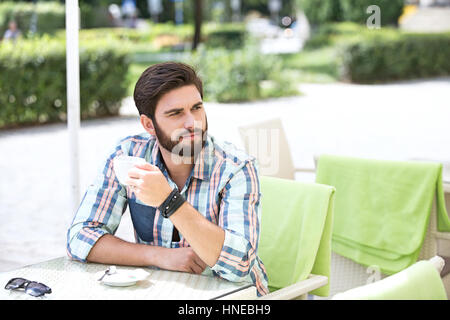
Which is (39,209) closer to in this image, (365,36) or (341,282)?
(341,282)

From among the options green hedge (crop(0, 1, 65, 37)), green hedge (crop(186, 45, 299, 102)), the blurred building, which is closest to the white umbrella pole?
green hedge (crop(186, 45, 299, 102))

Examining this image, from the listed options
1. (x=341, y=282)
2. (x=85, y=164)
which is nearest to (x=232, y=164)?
(x=341, y=282)

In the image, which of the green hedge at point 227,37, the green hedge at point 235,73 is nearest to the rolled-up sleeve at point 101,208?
the green hedge at point 235,73

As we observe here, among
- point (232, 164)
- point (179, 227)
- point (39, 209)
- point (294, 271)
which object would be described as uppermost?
point (232, 164)

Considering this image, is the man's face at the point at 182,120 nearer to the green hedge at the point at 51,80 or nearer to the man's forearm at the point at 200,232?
the man's forearm at the point at 200,232

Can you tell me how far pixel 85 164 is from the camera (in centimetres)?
808

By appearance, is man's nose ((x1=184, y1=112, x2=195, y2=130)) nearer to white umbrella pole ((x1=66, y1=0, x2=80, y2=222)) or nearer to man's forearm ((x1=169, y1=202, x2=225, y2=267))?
man's forearm ((x1=169, y1=202, x2=225, y2=267))

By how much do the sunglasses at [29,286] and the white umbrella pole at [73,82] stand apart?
145cm

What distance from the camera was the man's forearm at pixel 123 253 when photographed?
7.04 ft

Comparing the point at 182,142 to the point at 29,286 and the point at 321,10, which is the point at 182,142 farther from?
the point at 321,10

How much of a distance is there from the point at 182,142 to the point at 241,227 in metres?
0.33

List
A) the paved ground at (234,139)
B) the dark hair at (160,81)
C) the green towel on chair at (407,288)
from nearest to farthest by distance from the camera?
the green towel on chair at (407,288) < the dark hair at (160,81) < the paved ground at (234,139)
